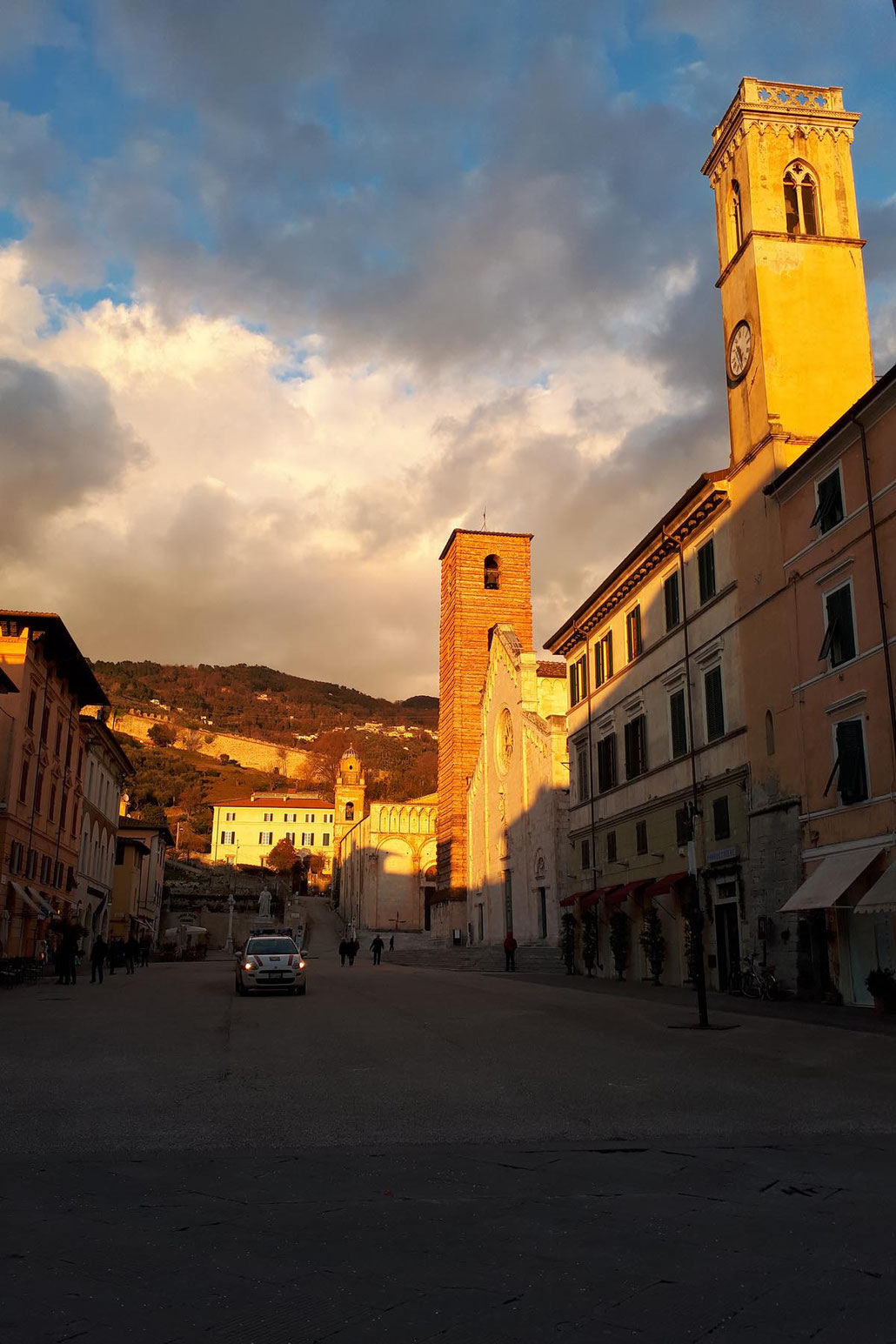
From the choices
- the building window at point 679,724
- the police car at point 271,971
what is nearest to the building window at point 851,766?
the building window at point 679,724

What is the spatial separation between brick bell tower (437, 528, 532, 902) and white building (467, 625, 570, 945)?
12.9 feet

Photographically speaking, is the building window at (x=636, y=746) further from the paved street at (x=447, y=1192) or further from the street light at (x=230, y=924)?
the street light at (x=230, y=924)

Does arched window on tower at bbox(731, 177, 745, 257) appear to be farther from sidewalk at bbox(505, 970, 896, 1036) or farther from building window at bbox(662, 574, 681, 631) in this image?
sidewalk at bbox(505, 970, 896, 1036)

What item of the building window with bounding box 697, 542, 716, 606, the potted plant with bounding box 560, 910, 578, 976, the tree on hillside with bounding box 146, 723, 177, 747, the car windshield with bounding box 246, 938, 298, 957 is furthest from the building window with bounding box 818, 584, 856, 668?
the tree on hillside with bounding box 146, 723, 177, 747

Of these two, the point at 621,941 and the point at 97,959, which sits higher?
the point at 621,941

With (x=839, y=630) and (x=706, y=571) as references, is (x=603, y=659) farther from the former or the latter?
(x=839, y=630)

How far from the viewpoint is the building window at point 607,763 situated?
125 ft

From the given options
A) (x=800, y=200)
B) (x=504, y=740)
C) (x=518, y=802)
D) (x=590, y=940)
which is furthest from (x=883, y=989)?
(x=504, y=740)

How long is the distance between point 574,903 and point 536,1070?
2830 centimetres

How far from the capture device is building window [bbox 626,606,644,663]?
35.8m

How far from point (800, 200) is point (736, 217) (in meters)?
1.86

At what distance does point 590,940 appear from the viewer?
38312 millimetres

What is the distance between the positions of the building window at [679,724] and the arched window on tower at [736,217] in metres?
13.2

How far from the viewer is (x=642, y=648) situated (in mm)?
35219
